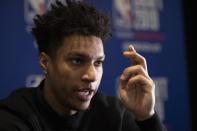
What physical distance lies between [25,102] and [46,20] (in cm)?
28

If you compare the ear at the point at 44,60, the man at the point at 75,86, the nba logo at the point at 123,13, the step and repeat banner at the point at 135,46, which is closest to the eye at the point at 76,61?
the man at the point at 75,86

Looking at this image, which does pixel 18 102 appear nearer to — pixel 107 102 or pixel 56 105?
pixel 56 105

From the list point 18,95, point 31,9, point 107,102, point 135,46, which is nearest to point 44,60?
point 18,95

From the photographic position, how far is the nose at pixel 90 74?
121 centimetres

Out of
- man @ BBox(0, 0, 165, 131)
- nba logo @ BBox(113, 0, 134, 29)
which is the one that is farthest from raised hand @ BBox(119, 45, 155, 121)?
nba logo @ BBox(113, 0, 134, 29)

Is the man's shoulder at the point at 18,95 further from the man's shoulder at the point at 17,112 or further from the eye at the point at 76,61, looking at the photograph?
the eye at the point at 76,61

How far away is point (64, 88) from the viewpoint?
50.3 inches

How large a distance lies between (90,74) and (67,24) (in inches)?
7.2

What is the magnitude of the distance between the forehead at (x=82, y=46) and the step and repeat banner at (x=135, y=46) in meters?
0.64

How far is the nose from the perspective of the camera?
1.21 m

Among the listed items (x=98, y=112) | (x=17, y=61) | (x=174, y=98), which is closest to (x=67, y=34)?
(x=98, y=112)

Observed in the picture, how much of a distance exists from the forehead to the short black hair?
0.02 meters

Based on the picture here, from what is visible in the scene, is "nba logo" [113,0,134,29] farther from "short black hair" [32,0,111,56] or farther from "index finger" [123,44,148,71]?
"index finger" [123,44,148,71]

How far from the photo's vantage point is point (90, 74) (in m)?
1.21
